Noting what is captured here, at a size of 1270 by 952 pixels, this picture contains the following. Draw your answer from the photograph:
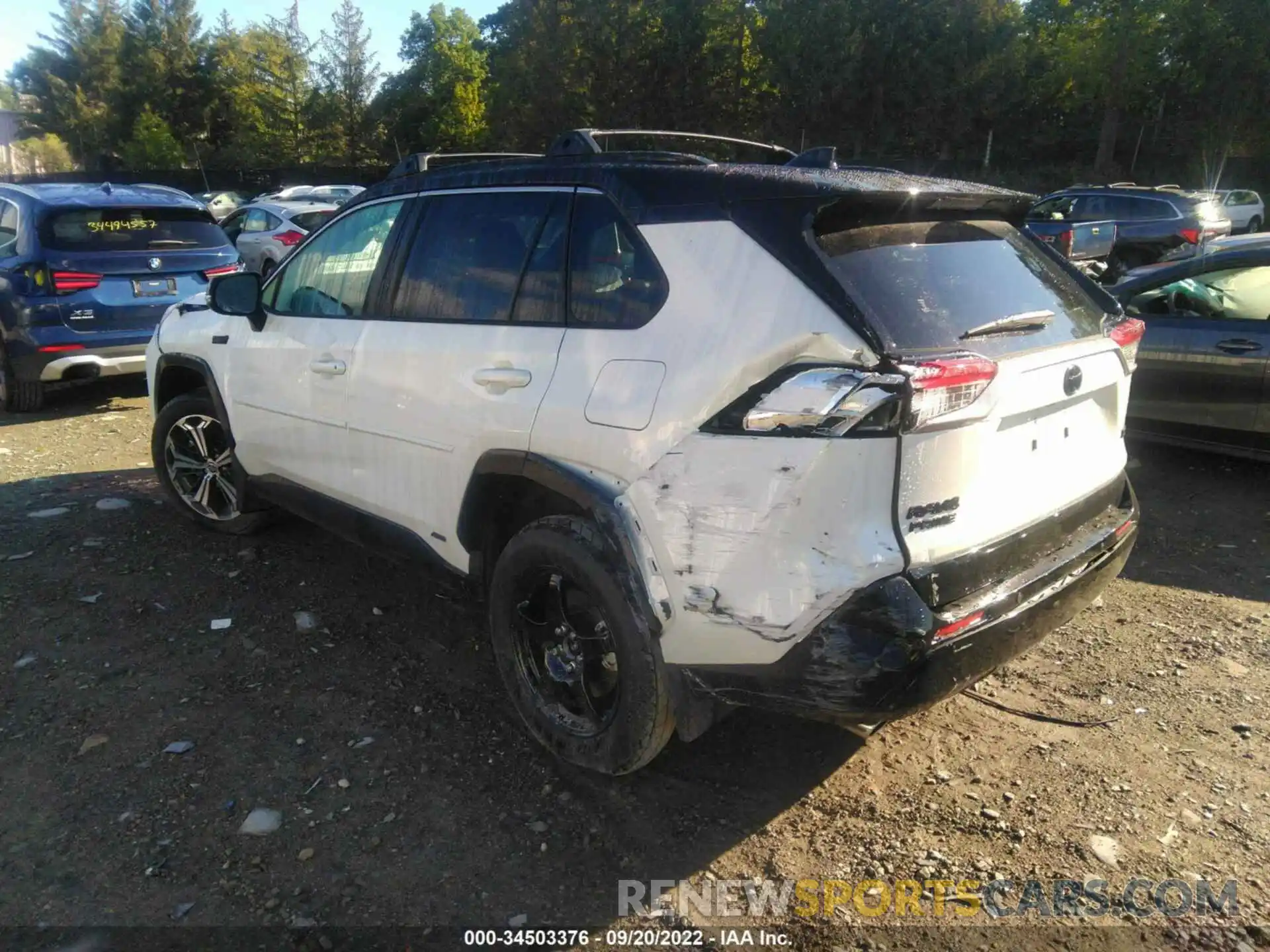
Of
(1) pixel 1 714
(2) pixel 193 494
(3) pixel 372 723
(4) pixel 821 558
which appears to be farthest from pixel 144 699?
(4) pixel 821 558

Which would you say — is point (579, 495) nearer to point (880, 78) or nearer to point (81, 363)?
point (81, 363)

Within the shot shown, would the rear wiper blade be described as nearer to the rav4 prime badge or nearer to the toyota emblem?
the toyota emblem

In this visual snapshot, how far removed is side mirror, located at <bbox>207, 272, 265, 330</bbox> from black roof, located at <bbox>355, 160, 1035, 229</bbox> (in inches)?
60.8

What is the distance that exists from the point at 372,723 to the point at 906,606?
2.04 m

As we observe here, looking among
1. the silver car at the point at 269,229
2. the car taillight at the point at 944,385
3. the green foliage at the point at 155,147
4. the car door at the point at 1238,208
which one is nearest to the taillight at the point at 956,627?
the car taillight at the point at 944,385

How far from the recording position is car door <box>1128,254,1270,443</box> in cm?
541

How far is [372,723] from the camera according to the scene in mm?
3375

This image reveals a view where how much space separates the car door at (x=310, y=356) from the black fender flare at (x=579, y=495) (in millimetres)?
899

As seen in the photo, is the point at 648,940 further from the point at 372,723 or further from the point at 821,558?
the point at 372,723

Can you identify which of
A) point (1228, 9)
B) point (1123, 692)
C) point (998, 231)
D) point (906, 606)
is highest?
point (1228, 9)

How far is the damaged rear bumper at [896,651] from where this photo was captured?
7.37ft

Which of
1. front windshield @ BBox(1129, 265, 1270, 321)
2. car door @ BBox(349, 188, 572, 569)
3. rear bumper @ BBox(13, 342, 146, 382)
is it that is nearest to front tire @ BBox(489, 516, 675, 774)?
car door @ BBox(349, 188, 572, 569)

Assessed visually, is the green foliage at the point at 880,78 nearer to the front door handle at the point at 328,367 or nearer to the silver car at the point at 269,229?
the silver car at the point at 269,229

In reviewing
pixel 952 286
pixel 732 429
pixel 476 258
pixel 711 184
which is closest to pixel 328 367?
pixel 476 258
